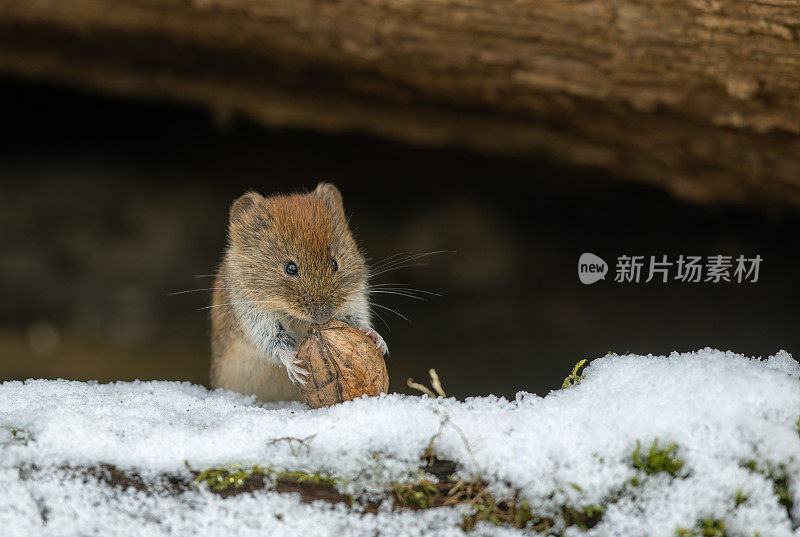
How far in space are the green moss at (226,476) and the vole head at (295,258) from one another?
1389 mm

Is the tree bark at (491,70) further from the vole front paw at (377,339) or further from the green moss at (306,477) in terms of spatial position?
the green moss at (306,477)

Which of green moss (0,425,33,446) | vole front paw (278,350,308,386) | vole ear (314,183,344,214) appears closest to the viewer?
green moss (0,425,33,446)

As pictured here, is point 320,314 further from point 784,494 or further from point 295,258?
point 784,494

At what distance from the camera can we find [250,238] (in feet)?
14.0

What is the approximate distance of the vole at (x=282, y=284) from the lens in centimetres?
400

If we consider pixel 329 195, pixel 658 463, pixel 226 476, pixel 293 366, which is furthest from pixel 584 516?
pixel 329 195

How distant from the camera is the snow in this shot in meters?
2.45

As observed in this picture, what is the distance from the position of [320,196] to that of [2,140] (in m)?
6.58

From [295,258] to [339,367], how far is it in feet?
2.79

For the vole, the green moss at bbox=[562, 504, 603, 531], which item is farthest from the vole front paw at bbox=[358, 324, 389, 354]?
the green moss at bbox=[562, 504, 603, 531]

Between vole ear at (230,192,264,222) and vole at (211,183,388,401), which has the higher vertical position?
vole ear at (230,192,264,222)

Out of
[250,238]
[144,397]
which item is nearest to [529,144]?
[250,238]

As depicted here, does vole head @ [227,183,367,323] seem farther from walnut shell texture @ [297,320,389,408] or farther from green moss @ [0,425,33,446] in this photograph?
green moss @ [0,425,33,446]

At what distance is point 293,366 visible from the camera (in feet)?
12.5
